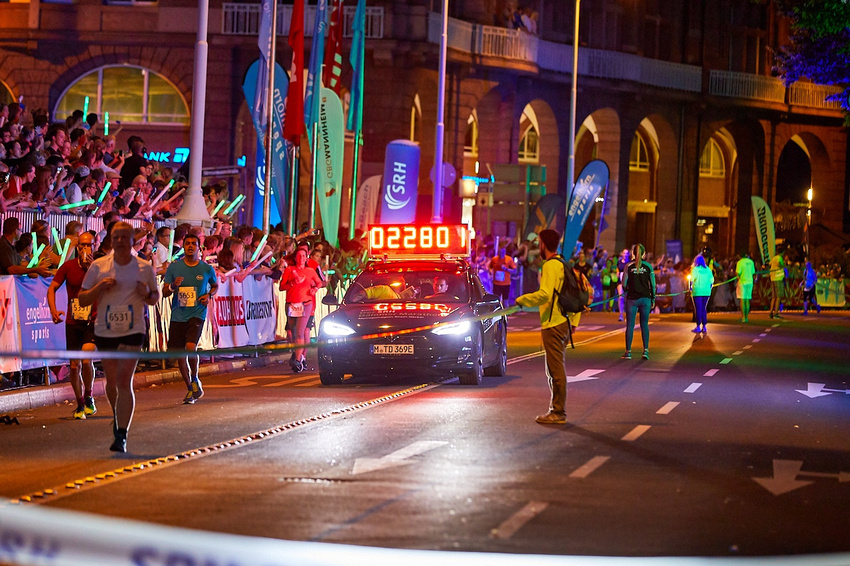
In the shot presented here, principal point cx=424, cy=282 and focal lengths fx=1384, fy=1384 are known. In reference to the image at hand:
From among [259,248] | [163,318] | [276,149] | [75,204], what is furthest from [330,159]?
[75,204]

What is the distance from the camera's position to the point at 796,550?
7.49 meters

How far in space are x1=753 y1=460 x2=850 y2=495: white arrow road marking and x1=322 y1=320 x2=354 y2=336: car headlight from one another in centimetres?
726

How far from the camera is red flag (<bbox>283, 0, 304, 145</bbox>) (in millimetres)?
26391

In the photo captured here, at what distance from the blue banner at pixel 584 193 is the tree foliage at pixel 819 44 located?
7874 mm

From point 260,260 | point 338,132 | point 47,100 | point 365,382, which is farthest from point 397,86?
point 365,382

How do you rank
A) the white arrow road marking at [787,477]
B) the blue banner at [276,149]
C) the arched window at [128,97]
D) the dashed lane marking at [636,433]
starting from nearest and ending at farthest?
the white arrow road marking at [787,477] → the dashed lane marking at [636,433] → the blue banner at [276,149] → the arched window at [128,97]

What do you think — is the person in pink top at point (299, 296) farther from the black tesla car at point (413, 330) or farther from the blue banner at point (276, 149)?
the blue banner at point (276, 149)

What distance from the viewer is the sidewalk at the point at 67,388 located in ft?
47.4

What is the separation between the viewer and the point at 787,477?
10.1 m

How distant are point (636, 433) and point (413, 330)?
4.75m

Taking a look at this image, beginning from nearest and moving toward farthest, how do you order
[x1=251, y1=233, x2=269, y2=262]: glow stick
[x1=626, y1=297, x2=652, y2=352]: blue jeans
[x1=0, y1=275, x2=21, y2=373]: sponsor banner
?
[x1=0, y1=275, x2=21, y2=373]: sponsor banner
[x1=251, y1=233, x2=269, y2=262]: glow stick
[x1=626, y1=297, x2=652, y2=352]: blue jeans

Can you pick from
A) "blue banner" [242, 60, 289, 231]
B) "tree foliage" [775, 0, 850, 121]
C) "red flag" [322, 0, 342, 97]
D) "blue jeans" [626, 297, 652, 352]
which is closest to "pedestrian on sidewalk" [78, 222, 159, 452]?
"blue jeans" [626, 297, 652, 352]

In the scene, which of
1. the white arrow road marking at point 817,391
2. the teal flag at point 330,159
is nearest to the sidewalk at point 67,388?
the teal flag at point 330,159

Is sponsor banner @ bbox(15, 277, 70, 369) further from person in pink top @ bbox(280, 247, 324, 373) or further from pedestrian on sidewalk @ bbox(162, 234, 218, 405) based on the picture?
person in pink top @ bbox(280, 247, 324, 373)
